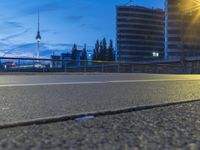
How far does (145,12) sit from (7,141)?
12669 cm

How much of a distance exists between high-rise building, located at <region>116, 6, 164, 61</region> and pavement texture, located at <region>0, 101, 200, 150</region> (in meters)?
117

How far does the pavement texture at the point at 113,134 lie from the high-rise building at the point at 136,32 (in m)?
117

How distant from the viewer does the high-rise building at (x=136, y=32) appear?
121 m

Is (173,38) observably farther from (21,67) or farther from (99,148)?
(99,148)

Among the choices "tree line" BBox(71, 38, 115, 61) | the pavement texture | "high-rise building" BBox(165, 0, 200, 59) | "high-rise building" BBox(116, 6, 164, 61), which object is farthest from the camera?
"tree line" BBox(71, 38, 115, 61)

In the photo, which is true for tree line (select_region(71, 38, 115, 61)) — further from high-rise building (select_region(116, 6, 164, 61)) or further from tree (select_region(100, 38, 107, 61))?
high-rise building (select_region(116, 6, 164, 61))

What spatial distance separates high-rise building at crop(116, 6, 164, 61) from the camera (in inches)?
4774

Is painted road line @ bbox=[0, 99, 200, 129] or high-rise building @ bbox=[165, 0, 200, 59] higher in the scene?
high-rise building @ bbox=[165, 0, 200, 59]

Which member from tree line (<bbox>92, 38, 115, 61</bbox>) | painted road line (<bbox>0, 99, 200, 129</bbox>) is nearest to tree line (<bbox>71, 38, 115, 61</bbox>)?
tree line (<bbox>92, 38, 115, 61</bbox>)

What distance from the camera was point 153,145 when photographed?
1446 millimetres

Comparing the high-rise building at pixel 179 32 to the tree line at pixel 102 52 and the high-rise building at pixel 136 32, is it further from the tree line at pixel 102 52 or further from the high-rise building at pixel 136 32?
the tree line at pixel 102 52

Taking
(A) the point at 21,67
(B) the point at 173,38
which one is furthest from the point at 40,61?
(B) the point at 173,38

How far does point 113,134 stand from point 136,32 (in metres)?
124

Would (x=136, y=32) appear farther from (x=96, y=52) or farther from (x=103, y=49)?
(x=96, y=52)
